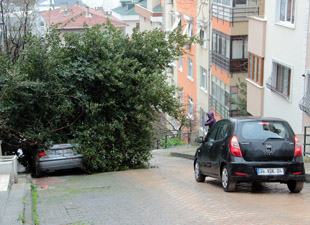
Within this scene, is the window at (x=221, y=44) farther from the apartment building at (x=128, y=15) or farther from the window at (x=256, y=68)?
the apartment building at (x=128, y=15)

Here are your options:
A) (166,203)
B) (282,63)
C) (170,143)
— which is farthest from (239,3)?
(166,203)

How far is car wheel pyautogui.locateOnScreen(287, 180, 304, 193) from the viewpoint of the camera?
946cm

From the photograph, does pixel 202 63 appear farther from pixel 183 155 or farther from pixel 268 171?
pixel 268 171

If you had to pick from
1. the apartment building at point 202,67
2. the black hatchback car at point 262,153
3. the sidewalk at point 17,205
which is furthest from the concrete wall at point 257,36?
the black hatchback car at point 262,153

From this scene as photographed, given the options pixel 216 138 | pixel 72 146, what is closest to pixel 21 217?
pixel 216 138

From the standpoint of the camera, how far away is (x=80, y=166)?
14.6 meters

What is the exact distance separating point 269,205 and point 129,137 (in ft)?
25.1

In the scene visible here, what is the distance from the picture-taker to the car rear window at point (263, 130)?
9.35m

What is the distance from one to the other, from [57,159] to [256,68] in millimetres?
11576

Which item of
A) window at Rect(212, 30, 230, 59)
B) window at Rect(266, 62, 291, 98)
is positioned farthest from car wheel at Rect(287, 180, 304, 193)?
window at Rect(212, 30, 230, 59)

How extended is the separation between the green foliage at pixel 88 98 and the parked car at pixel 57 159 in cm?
24

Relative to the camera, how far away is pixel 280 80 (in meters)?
20.3

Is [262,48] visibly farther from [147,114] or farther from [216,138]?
[216,138]

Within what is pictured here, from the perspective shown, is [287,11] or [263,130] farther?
[287,11]
